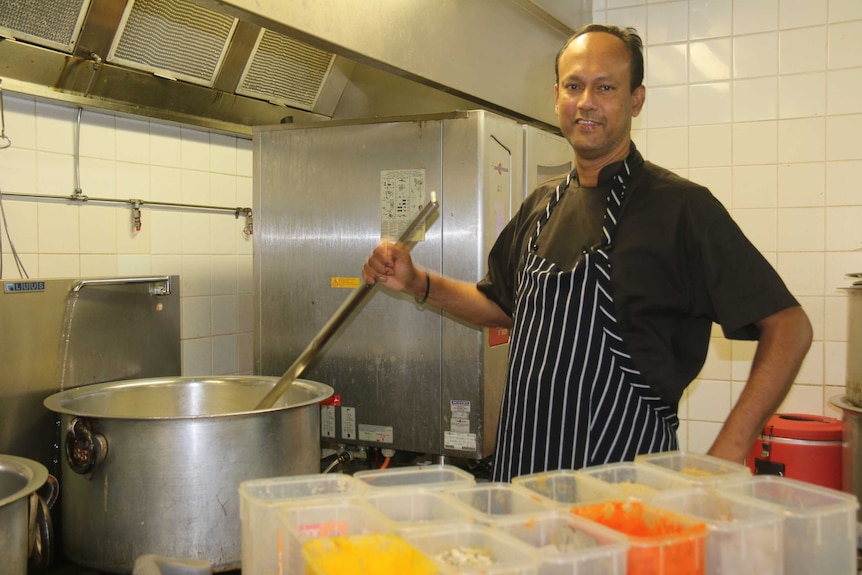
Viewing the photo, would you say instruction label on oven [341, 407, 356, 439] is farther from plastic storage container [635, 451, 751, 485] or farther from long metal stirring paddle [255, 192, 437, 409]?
plastic storage container [635, 451, 751, 485]

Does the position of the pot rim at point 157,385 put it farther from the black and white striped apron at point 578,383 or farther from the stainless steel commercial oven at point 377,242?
the black and white striped apron at point 578,383

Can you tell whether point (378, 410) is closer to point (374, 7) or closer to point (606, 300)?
point (606, 300)

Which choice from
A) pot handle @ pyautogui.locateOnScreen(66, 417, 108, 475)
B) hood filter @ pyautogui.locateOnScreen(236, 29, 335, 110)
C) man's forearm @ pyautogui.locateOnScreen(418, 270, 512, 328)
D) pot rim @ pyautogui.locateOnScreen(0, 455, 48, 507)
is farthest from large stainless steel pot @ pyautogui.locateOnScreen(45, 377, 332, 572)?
hood filter @ pyautogui.locateOnScreen(236, 29, 335, 110)

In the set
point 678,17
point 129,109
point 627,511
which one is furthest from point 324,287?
point 678,17

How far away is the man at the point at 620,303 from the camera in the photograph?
4.11 feet

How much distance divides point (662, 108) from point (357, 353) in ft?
5.20

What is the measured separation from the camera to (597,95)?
4.70 ft

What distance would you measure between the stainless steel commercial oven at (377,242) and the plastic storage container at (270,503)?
1.09 metres

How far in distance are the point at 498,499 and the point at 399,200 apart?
1238 mm

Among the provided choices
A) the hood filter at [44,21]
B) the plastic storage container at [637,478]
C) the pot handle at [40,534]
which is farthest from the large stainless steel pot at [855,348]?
the hood filter at [44,21]

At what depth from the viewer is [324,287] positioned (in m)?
2.00

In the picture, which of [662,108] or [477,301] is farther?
[662,108]

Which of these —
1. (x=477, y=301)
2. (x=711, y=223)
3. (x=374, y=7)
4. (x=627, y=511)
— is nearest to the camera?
(x=627, y=511)

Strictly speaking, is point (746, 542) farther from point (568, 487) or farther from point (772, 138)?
point (772, 138)
